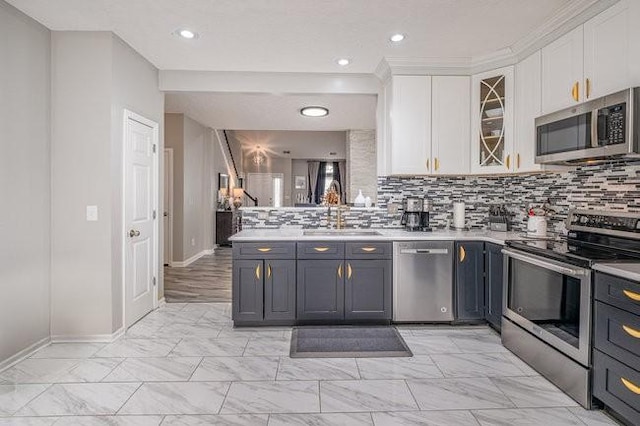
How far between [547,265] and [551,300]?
0.77 feet

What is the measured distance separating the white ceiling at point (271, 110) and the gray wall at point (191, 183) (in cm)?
33

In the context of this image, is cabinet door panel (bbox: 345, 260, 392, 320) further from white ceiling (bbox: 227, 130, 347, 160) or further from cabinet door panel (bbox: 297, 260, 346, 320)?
white ceiling (bbox: 227, 130, 347, 160)

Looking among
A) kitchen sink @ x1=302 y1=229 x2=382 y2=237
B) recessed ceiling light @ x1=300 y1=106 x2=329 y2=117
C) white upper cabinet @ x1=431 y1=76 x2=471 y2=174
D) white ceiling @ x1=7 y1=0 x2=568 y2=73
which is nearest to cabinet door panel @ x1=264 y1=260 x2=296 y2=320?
kitchen sink @ x1=302 y1=229 x2=382 y2=237

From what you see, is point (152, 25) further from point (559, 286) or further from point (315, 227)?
point (559, 286)

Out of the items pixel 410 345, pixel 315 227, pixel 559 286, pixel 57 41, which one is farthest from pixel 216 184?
pixel 559 286

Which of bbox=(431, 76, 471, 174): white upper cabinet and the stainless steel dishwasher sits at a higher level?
bbox=(431, 76, 471, 174): white upper cabinet

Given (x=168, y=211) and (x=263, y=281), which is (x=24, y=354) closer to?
(x=263, y=281)

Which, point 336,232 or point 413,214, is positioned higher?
point 413,214

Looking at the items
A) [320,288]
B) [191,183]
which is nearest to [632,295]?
[320,288]

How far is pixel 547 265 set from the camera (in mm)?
2541

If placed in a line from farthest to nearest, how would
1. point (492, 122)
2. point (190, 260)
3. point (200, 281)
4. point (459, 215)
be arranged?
point (190, 260)
point (200, 281)
point (459, 215)
point (492, 122)

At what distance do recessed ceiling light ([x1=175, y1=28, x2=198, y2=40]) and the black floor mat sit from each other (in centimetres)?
268

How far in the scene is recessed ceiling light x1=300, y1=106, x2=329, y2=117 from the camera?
19.9ft

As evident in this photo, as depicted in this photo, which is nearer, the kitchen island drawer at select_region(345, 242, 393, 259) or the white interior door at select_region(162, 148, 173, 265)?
the kitchen island drawer at select_region(345, 242, 393, 259)
